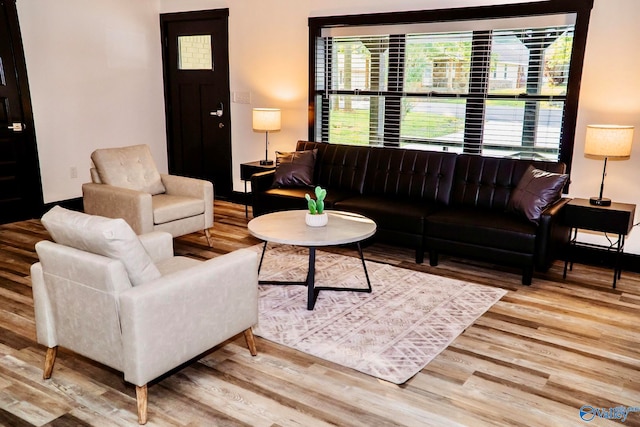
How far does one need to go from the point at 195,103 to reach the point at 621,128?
15.4 feet

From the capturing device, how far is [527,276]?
4047 millimetres

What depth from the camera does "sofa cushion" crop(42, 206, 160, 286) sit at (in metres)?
2.28

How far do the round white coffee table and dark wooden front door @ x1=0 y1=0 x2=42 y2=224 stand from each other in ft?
10.3

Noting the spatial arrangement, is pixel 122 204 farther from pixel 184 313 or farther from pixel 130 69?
pixel 130 69

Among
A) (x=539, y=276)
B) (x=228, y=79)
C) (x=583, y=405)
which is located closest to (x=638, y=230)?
(x=539, y=276)

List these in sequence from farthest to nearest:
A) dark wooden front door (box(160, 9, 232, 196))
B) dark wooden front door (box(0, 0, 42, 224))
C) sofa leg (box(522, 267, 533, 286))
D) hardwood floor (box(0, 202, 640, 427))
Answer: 1. dark wooden front door (box(160, 9, 232, 196))
2. dark wooden front door (box(0, 0, 42, 224))
3. sofa leg (box(522, 267, 533, 286))
4. hardwood floor (box(0, 202, 640, 427))

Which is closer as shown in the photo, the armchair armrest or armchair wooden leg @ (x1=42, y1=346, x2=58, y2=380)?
armchair wooden leg @ (x1=42, y1=346, x2=58, y2=380)

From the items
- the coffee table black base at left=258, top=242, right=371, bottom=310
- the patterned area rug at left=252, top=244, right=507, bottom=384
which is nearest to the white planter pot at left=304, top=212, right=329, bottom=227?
the coffee table black base at left=258, top=242, right=371, bottom=310

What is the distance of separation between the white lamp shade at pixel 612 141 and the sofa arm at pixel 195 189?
3.11 metres

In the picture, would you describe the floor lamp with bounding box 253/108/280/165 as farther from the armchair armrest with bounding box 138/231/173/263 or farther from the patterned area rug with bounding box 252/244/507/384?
the armchair armrest with bounding box 138/231/173/263

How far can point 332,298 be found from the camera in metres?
3.74

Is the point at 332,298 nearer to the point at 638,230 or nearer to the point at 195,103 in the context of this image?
the point at 638,230

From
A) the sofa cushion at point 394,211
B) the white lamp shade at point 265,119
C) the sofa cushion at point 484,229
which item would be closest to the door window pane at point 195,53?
the white lamp shade at point 265,119

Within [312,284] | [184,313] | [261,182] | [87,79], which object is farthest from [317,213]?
[87,79]
